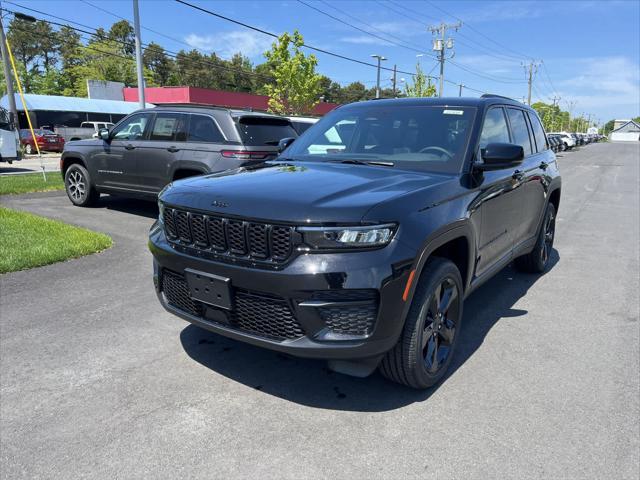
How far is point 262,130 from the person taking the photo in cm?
757

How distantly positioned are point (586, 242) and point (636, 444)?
568cm

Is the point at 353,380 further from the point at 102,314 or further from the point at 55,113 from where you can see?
the point at 55,113

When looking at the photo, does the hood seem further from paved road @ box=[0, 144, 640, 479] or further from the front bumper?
paved road @ box=[0, 144, 640, 479]

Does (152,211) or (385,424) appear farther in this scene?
(152,211)

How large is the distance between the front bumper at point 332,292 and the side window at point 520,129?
2735 millimetres

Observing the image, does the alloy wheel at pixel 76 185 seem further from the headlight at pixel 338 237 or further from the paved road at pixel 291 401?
the headlight at pixel 338 237

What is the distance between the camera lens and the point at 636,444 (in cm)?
258

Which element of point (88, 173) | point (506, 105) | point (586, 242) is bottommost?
point (586, 242)

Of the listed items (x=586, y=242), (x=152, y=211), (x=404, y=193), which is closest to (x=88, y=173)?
(x=152, y=211)

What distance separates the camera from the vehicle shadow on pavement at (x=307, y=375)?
2961 mm

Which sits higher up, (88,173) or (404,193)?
(404,193)

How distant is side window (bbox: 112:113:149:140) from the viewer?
816cm

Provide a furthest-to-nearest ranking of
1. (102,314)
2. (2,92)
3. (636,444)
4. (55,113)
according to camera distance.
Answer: (2,92) < (55,113) < (102,314) < (636,444)

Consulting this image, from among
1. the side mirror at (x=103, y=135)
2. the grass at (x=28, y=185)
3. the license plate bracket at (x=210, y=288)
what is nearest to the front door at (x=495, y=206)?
the license plate bracket at (x=210, y=288)
